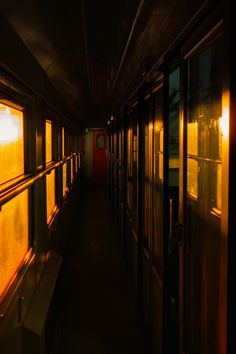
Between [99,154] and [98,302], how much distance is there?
Answer: 11041 millimetres

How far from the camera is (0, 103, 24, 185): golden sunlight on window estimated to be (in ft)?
7.45

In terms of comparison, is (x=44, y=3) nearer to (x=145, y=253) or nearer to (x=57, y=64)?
(x=57, y=64)

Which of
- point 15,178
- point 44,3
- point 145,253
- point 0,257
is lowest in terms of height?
point 145,253

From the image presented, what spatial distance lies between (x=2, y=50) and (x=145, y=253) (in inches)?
89.1

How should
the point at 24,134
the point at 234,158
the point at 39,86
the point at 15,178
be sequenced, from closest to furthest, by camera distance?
the point at 234,158 → the point at 15,178 → the point at 24,134 → the point at 39,86

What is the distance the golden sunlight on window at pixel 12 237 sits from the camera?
7.18 ft

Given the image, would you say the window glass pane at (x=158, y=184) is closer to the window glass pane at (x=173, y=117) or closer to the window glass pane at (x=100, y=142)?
the window glass pane at (x=173, y=117)

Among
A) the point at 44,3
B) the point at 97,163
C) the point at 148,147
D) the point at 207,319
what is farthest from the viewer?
the point at 97,163

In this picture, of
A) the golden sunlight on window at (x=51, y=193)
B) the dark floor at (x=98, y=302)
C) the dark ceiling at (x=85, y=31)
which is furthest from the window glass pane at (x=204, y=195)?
the golden sunlight on window at (x=51, y=193)

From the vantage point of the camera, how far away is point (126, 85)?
4660mm

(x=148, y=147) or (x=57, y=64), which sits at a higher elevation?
(x=57, y=64)

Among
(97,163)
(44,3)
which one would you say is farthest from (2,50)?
(97,163)

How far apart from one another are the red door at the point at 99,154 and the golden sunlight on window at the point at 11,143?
40.5ft

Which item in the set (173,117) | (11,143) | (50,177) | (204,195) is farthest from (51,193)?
(204,195)
